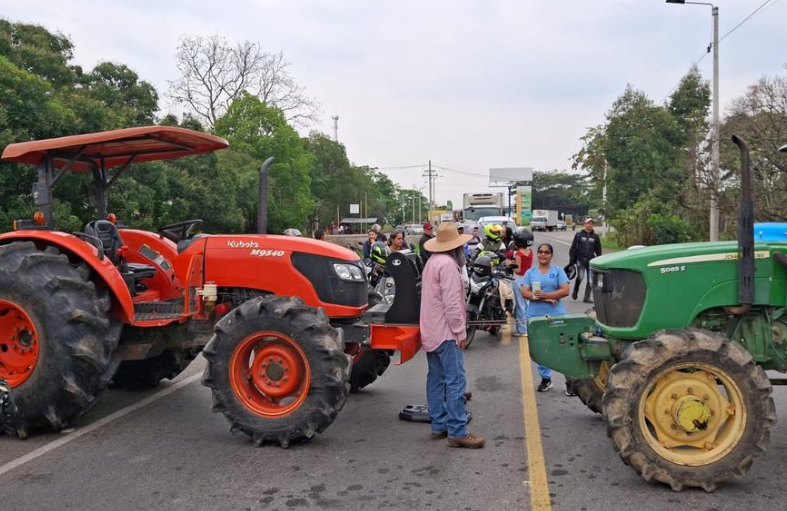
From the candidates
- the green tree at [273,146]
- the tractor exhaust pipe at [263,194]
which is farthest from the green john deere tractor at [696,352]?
the green tree at [273,146]

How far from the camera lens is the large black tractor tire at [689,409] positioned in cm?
448

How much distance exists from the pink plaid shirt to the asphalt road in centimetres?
87

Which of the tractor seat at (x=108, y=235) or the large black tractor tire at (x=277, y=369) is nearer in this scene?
the large black tractor tire at (x=277, y=369)

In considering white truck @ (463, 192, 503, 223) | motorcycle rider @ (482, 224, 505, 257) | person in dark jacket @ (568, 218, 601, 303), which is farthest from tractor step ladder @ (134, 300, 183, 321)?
white truck @ (463, 192, 503, 223)

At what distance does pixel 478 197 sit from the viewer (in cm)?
3944

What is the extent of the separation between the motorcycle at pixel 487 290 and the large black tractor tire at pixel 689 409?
212 inches

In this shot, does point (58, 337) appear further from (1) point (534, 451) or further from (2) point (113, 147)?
(1) point (534, 451)

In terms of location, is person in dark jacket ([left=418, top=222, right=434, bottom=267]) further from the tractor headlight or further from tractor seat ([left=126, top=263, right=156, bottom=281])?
tractor seat ([left=126, top=263, right=156, bottom=281])

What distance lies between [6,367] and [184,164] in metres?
18.0

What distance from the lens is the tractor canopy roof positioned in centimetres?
603

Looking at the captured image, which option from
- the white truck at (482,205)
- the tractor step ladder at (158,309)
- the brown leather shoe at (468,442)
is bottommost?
the brown leather shoe at (468,442)

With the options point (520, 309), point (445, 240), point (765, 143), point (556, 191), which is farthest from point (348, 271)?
point (556, 191)

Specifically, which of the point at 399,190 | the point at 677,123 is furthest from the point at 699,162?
the point at 399,190

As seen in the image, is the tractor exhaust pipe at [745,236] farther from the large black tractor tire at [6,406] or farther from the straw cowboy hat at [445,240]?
the large black tractor tire at [6,406]
